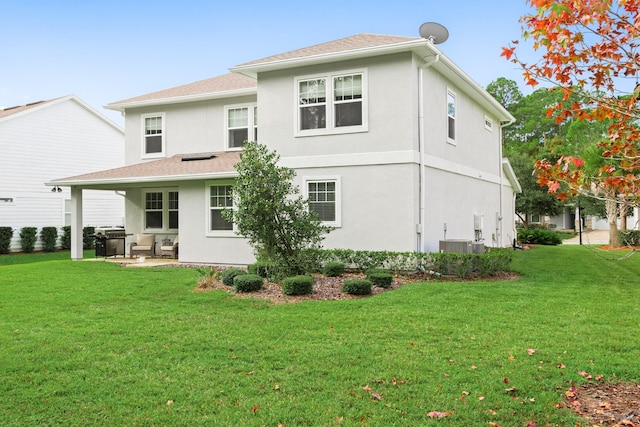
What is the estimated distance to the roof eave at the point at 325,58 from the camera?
12.3 meters

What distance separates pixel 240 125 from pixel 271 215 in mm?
7079

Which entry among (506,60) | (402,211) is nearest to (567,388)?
(506,60)

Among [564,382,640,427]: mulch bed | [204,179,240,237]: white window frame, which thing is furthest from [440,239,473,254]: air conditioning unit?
[564,382,640,427]: mulch bed

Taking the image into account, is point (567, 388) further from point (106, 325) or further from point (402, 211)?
point (402, 211)

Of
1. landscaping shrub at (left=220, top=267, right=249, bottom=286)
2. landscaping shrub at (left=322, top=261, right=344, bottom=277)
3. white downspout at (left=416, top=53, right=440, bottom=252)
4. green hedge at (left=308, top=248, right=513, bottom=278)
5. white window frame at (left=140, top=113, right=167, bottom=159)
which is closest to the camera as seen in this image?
landscaping shrub at (left=220, top=267, right=249, bottom=286)

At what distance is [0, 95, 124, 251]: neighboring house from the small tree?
1585 centimetres

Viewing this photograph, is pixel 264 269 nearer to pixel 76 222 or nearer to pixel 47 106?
pixel 76 222

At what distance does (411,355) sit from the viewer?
5902mm

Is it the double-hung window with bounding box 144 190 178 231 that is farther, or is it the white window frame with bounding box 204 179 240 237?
the double-hung window with bounding box 144 190 178 231

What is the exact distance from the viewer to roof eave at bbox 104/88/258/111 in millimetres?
16453

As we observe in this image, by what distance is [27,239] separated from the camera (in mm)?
22391

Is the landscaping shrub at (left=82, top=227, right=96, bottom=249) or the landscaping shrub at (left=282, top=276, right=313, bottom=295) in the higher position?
the landscaping shrub at (left=82, top=227, right=96, bottom=249)

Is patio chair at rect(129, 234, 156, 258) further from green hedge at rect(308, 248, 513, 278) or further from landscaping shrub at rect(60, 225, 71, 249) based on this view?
landscaping shrub at rect(60, 225, 71, 249)

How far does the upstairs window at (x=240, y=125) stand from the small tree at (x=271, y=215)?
222 inches
